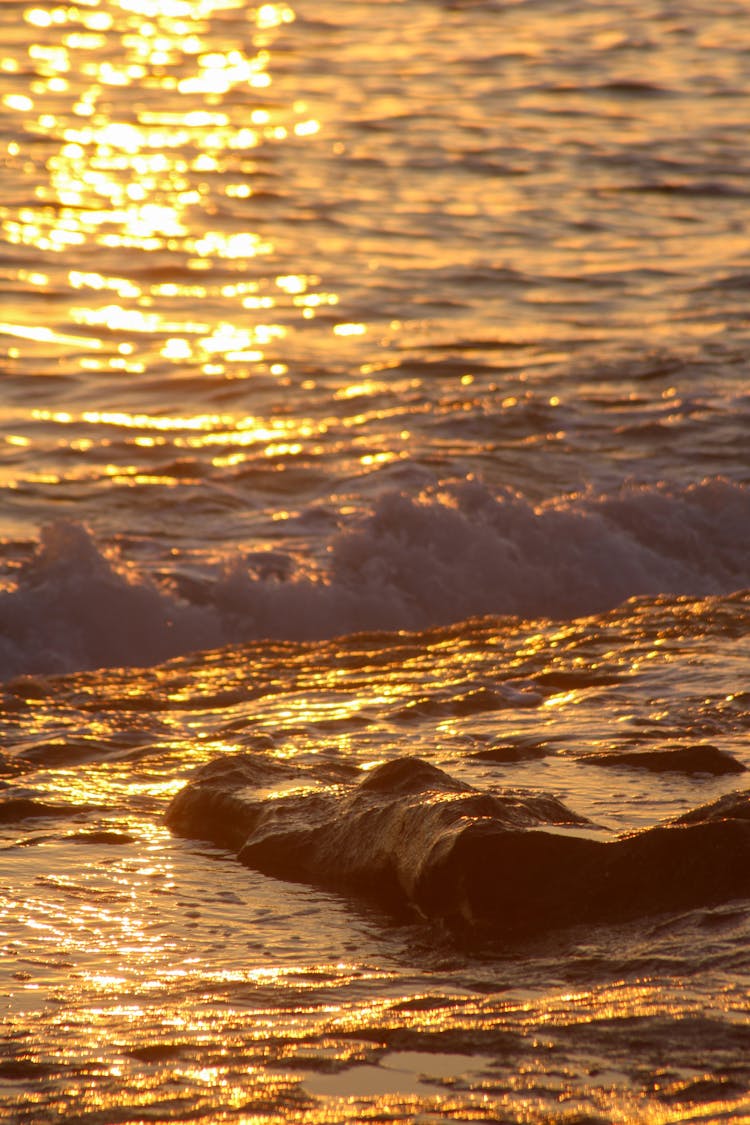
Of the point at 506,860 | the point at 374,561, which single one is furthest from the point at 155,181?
the point at 506,860

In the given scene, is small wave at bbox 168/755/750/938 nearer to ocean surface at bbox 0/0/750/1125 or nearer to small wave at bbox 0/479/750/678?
ocean surface at bbox 0/0/750/1125

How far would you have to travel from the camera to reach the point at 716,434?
1012 cm

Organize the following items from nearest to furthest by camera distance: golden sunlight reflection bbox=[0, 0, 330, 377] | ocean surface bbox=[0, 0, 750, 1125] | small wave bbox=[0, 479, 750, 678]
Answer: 1. ocean surface bbox=[0, 0, 750, 1125]
2. small wave bbox=[0, 479, 750, 678]
3. golden sunlight reflection bbox=[0, 0, 330, 377]

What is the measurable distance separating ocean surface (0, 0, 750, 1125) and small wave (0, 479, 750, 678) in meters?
0.02

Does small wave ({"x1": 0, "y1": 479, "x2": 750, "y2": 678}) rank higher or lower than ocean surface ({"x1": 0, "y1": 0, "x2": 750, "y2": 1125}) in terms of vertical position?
lower

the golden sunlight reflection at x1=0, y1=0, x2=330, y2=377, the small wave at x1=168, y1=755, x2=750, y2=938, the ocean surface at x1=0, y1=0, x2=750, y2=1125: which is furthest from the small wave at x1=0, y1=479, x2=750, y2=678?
the small wave at x1=168, y1=755, x2=750, y2=938

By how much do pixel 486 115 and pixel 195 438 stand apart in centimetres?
798

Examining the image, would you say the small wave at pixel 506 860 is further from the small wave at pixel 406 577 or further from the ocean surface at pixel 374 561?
the small wave at pixel 406 577

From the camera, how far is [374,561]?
8.24 metres

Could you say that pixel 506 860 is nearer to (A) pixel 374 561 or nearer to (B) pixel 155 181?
(A) pixel 374 561

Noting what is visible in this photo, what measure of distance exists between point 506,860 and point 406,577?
467cm

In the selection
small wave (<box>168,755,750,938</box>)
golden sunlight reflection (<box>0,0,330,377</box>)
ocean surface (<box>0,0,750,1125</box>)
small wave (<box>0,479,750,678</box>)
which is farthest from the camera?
golden sunlight reflection (<box>0,0,330,377</box>)

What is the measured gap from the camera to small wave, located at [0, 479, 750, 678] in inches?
295

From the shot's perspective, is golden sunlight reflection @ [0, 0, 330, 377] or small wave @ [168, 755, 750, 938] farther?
golden sunlight reflection @ [0, 0, 330, 377]
